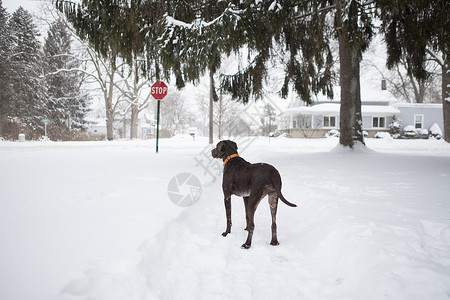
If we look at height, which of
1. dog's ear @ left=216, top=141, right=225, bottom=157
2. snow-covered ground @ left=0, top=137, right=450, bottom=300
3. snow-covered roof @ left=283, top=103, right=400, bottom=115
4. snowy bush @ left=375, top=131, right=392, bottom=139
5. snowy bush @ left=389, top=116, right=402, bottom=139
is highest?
snow-covered roof @ left=283, top=103, right=400, bottom=115

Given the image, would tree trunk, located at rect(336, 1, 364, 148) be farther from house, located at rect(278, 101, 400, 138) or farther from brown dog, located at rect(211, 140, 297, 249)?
house, located at rect(278, 101, 400, 138)

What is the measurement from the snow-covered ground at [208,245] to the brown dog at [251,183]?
1.27ft

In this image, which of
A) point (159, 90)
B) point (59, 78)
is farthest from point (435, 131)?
point (59, 78)

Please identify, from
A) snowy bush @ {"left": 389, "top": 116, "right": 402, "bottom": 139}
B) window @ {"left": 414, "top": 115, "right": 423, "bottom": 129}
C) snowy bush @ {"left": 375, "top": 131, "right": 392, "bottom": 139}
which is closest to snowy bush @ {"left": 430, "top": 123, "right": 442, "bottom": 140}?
window @ {"left": 414, "top": 115, "right": 423, "bottom": 129}

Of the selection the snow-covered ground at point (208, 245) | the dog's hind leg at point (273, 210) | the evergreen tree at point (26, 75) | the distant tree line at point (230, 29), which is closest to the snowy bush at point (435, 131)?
the distant tree line at point (230, 29)

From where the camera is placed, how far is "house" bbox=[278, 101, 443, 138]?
3197cm

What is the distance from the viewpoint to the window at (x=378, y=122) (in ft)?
108

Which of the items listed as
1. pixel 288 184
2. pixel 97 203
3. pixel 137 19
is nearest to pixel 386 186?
pixel 288 184

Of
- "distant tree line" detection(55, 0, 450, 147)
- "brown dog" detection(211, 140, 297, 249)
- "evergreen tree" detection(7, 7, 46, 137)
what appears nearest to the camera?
"brown dog" detection(211, 140, 297, 249)

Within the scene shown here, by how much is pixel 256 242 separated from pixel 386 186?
3.28 meters

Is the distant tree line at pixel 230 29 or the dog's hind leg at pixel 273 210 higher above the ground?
the distant tree line at pixel 230 29

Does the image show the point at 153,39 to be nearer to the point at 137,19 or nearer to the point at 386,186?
the point at 137,19

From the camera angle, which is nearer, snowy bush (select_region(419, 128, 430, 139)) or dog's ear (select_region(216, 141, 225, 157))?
dog's ear (select_region(216, 141, 225, 157))

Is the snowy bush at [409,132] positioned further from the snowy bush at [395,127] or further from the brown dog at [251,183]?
the brown dog at [251,183]
